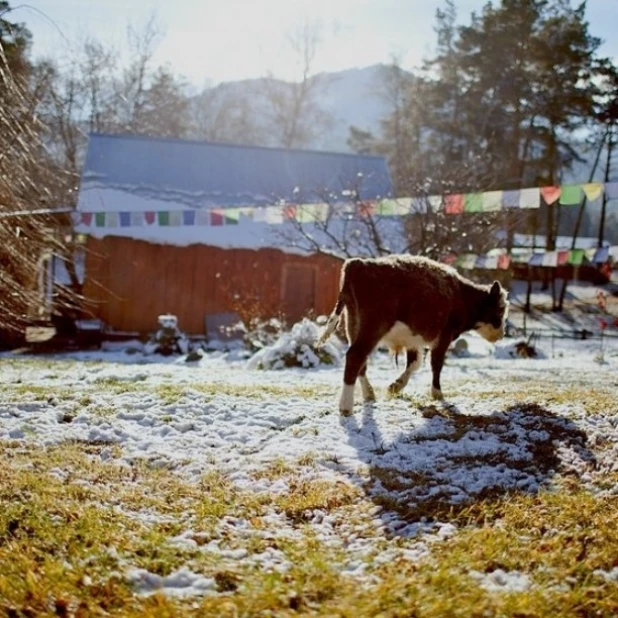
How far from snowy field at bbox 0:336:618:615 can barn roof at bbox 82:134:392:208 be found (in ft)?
57.0

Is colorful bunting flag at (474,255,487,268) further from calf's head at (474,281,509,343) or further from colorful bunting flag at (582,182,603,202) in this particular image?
calf's head at (474,281,509,343)

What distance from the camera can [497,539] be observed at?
12.1ft

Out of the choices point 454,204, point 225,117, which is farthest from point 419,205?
point 225,117

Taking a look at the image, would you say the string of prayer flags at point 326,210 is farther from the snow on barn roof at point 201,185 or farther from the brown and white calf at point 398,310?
the brown and white calf at point 398,310

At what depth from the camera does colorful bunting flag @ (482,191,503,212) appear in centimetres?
1630

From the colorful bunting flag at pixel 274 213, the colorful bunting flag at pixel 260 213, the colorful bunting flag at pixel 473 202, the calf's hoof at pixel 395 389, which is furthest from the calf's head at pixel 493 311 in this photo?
the colorful bunting flag at pixel 260 213

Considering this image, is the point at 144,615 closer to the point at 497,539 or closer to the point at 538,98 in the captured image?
the point at 497,539

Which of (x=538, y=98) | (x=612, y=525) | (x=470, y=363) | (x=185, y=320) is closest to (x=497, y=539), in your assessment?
(x=612, y=525)

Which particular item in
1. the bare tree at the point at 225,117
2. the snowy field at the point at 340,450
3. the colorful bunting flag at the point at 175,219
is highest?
the bare tree at the point at 225,117

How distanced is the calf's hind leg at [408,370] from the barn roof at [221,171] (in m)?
16.3

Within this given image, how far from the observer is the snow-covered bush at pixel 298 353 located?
1421 cm

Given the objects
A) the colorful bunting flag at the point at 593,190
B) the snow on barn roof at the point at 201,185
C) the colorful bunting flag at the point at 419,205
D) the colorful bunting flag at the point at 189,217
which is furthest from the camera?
the snow on barn roof at the point at 201,185

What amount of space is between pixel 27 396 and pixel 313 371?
6.73 m

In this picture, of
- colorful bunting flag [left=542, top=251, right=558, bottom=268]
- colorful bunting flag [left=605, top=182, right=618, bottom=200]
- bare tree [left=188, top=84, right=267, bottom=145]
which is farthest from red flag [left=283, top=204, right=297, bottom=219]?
bare tree [left=188, top=84, right=267, bottom=145]
